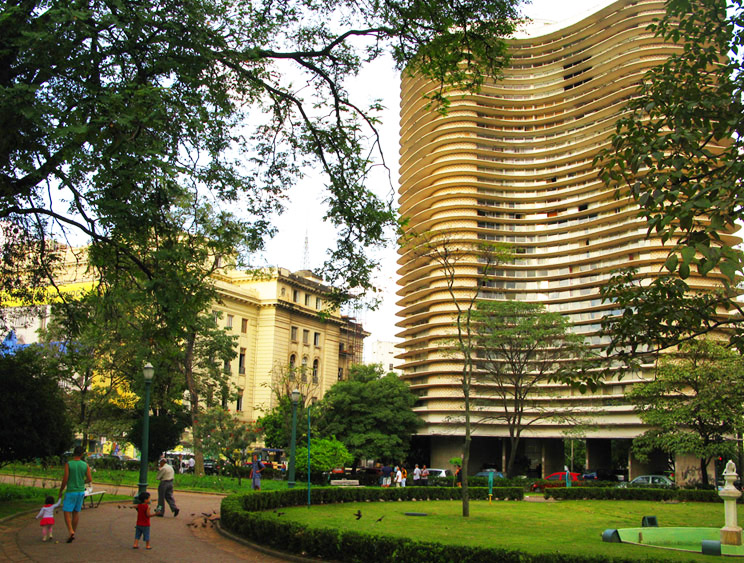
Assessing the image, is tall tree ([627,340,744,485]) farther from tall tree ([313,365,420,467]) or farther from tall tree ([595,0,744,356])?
tall tree ([595,0,744,356])

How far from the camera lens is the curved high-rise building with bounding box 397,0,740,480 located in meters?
64.9

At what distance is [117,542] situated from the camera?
12.6 meters

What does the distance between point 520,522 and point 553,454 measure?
164ft

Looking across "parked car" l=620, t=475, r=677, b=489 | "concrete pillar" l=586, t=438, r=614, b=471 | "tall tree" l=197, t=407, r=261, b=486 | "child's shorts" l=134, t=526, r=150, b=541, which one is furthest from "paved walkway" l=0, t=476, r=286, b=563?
"concrete pillar" l=586, t=438, r=614, b=471

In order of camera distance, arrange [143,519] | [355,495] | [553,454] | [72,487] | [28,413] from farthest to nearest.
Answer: [553,454] → [355,495] → [28,413] → [72,487] → [143,519]

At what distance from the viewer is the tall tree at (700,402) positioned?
37.1 meters

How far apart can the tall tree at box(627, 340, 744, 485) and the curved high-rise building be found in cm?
1881

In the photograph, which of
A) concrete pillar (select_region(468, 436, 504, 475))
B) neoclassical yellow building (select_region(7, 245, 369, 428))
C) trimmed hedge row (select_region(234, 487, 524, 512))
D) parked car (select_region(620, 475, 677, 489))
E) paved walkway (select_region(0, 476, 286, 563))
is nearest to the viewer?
paved walkway (select_region(0, 476, 286, 563))

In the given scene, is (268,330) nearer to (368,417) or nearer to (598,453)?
(368,417)

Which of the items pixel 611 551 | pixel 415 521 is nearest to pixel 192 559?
→ pixel 611 551

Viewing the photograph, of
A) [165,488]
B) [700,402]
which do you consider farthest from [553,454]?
[165,488]

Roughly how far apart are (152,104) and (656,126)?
702 centimetres

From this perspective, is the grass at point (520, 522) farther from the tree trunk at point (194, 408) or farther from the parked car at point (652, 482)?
the tree trunk at point (194, 408)

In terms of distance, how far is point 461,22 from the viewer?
38.9ft
